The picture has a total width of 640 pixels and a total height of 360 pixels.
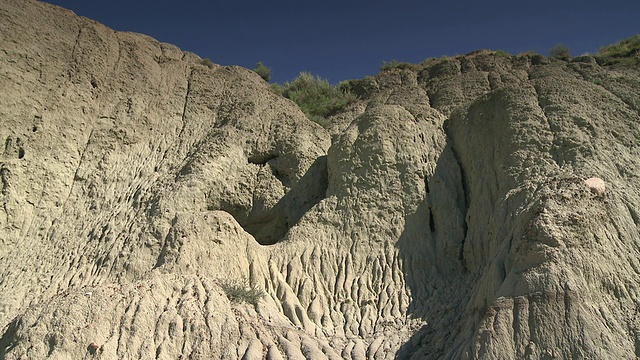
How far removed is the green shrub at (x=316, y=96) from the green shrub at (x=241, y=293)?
905 cm

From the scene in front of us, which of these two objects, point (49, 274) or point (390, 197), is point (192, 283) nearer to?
point (49, 274)

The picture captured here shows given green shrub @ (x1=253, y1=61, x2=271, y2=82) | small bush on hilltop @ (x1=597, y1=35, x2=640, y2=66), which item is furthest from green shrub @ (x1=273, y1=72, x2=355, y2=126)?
small bush on hilltop @ (x1=597, y1=35, x2=640, y2=66)

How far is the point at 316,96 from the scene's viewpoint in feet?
80.7

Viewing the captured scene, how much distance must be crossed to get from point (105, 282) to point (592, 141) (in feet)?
34.5

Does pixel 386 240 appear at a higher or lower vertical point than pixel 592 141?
lower

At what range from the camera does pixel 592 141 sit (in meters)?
14.6

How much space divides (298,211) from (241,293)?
4452 millimetres

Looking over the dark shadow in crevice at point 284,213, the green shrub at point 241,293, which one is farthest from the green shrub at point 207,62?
the green shrub at point 241,293

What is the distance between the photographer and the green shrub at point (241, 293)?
13412 mm

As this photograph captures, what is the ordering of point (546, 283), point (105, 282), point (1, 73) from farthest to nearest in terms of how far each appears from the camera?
point (1, 73) < point (105, 282) < point (546, 283)

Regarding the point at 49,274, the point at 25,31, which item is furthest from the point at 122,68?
the point at 49,274

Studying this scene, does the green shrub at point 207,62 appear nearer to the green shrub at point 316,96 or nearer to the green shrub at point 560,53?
the green shrub at point 316,96

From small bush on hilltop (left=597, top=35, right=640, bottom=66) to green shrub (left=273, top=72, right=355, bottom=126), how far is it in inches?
314

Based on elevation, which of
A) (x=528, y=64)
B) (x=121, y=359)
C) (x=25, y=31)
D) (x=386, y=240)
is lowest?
(x=121, y=359)
